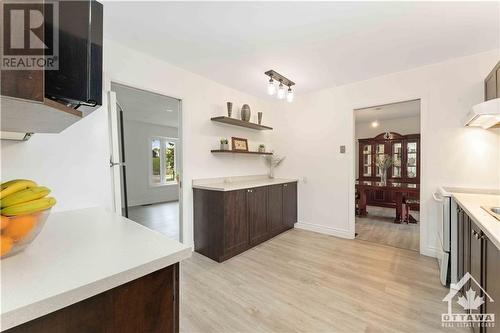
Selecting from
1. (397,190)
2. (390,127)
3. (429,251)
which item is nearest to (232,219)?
(429,251)

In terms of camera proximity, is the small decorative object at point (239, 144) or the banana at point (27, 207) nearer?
the banana at point (27, 207)

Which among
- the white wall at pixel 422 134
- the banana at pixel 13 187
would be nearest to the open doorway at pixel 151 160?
the white wall at pixel 422 134

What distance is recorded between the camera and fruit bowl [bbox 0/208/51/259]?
2.23 feet

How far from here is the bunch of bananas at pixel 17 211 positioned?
675 mm

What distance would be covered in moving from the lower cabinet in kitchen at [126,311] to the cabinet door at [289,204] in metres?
3.06

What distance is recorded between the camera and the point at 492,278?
1.12 metres

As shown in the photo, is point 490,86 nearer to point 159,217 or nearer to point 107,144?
point 107,144

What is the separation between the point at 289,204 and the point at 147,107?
12.0 feet

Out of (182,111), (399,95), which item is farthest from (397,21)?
(182,111)

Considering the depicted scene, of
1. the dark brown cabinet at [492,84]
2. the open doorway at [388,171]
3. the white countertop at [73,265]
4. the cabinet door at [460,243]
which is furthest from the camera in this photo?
the open doorway at [388,171]

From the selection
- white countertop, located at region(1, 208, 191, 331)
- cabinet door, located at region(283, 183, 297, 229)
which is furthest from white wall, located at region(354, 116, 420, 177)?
white countertop, located at region(1, 208, 191, 331)

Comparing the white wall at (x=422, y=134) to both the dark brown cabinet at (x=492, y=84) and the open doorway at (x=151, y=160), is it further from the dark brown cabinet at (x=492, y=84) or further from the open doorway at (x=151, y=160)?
the open doorway at (x=151, y=160)

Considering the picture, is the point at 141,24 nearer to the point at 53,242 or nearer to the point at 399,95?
the point at 53,242

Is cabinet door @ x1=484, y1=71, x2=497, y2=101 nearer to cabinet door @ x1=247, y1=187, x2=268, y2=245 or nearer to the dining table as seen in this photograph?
the dining table
